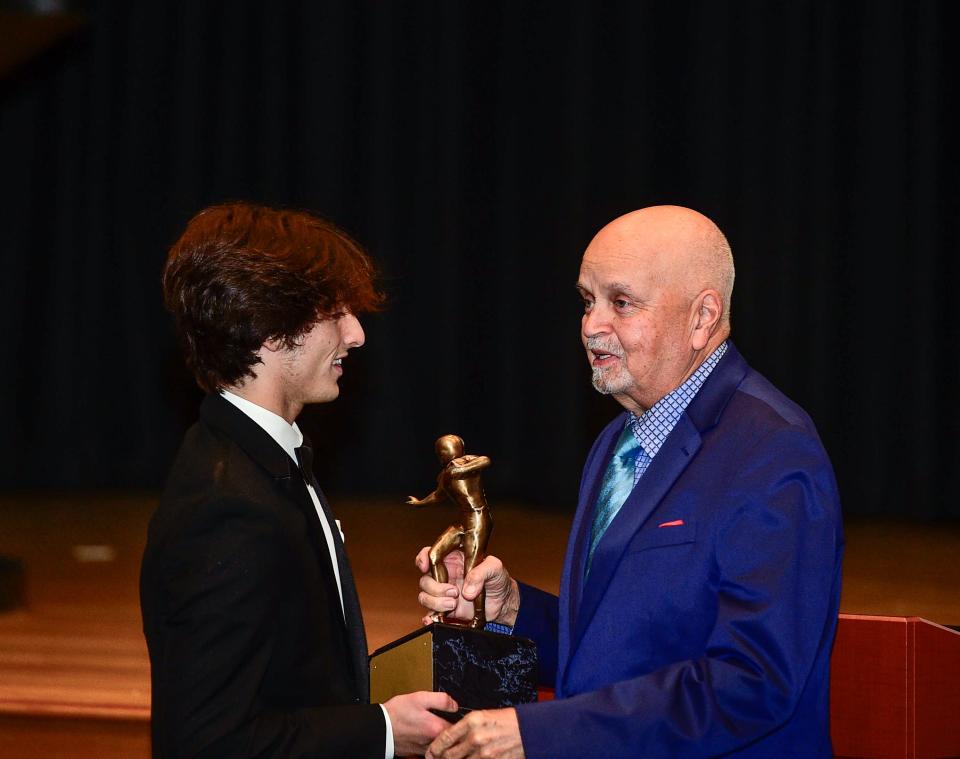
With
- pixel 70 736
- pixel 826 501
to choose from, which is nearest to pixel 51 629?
pixel 70 736

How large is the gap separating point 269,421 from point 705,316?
615 mm

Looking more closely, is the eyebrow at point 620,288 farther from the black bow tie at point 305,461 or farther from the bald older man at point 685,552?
the black bow tie at point 305,461

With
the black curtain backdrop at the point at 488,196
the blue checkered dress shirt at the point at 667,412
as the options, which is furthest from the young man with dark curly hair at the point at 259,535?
the black curtain backdrop at the point at 488,196

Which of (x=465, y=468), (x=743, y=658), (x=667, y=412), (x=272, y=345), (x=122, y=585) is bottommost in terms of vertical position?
(x=122, y=585)

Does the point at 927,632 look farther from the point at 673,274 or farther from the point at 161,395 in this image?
the point at 161,395

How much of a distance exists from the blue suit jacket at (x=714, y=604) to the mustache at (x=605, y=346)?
133 mm

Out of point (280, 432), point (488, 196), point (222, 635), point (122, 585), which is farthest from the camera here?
point (488, 196)

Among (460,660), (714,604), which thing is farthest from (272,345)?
(714,604)

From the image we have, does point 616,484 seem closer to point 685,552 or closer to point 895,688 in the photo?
point 685,552

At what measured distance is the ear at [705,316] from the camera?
5.54ft

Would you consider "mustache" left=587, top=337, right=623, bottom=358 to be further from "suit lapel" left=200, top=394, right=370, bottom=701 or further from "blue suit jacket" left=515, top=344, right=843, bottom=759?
"suit lapel" left=200, top=394, right=370, bottom=701

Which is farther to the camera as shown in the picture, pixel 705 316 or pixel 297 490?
pixel 705 316

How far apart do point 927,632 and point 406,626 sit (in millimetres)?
2486

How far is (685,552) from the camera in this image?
1522 mm
